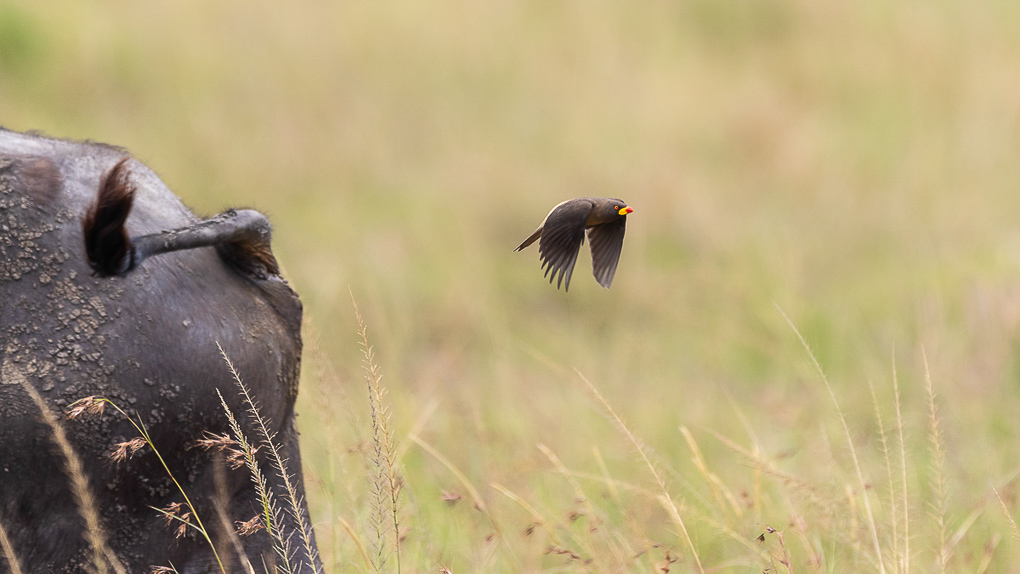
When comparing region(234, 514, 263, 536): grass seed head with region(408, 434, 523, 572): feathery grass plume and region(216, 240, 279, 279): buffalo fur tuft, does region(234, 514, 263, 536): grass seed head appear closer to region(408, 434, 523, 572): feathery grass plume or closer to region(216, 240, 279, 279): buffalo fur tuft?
region(216, 240, 279, 279): buffalo fur tuft

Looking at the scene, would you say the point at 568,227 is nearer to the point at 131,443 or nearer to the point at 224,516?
the point at 131,443

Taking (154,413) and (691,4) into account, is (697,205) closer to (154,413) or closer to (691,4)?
(691,4)

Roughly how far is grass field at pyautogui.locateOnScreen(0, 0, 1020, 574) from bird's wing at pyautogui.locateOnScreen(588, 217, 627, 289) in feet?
3.21

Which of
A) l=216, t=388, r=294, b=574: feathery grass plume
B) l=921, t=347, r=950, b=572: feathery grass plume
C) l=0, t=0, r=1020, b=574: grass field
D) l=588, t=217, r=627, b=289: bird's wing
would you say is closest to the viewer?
l=588, t=217, r=627, b=289: bird's wing

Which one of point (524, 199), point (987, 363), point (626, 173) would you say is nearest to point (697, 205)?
point (626, 173)

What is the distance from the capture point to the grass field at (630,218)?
380 cm

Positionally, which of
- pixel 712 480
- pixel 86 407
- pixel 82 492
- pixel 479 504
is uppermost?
pixel 86 407

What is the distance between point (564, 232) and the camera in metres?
1.41

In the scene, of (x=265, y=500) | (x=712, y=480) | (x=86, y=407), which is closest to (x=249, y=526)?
(x=265, y=500)

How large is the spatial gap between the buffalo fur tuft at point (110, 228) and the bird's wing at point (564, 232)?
30.4 inches

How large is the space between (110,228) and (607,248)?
2.76 feet

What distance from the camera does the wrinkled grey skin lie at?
1.72m

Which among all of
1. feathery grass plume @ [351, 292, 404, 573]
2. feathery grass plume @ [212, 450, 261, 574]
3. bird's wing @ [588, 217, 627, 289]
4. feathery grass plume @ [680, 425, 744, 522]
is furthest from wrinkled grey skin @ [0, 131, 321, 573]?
feathery grass plume @ [680, 425, 744, 522]

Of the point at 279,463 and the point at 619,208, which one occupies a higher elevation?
the point at 619,208
